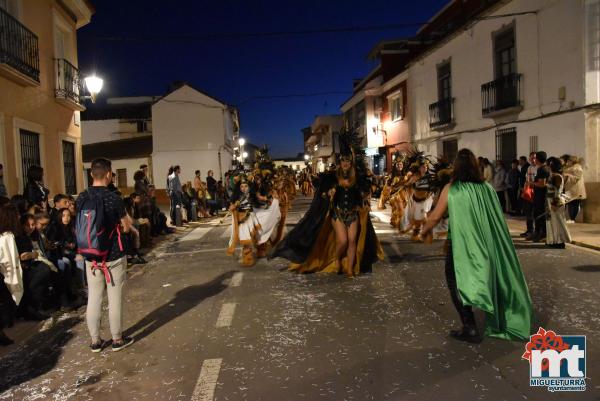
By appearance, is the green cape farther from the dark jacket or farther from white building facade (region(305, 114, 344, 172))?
white building facade (region(305, 114, 344, 172))

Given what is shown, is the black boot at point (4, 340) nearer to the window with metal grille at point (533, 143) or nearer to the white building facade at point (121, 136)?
the window with metal grille at point (533, 143)

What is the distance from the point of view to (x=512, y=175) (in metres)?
15.5

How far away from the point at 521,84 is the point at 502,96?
3.58ft

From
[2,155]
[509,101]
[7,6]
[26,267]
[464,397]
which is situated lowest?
[464,397]

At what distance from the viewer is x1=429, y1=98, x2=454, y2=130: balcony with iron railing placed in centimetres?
2152

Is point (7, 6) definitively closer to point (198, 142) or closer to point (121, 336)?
point (121, 336)

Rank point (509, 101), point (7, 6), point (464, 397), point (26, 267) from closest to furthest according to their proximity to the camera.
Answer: point (464, 397), point (26, 267), point (7, 6), point (509, 101)

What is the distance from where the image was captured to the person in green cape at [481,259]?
469 centimetres

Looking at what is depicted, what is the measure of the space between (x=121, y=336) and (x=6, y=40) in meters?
8.08

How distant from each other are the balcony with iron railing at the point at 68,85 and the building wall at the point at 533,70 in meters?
13.3

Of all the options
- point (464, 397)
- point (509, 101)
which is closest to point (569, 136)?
point (509, 101)

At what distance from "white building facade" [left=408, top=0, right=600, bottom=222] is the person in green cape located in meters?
9.76

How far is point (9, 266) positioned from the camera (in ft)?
18.9

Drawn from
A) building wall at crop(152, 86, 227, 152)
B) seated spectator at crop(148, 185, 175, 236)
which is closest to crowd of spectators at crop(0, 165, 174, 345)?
seated spectator at crop(148, 185, 175, 236)
